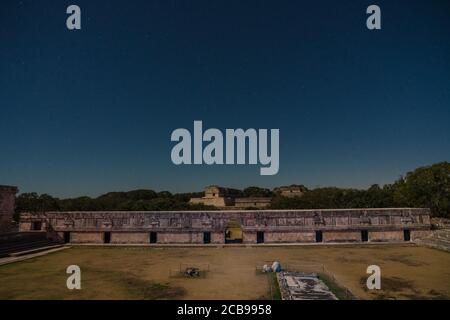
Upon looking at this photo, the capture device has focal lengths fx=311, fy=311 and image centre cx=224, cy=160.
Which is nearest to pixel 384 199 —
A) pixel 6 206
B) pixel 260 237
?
pixel 260 237

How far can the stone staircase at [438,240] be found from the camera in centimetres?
2487

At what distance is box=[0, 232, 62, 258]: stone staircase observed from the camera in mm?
24888

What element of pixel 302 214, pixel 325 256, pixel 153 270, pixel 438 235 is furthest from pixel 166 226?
pixel 438 235

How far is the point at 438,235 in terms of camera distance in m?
27.8

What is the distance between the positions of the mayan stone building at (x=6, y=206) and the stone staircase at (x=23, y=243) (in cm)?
269

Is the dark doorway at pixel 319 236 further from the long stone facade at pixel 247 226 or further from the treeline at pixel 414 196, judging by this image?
the treeline at pixel 414 196

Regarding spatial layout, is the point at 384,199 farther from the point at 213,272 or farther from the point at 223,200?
the point at 223,200

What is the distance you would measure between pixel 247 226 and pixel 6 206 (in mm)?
23476

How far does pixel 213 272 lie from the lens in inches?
734

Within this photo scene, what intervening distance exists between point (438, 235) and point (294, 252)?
1372cm

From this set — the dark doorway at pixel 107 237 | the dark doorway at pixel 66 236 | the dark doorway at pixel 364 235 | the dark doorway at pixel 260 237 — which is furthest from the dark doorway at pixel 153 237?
the dark doorway at pixel 364 235

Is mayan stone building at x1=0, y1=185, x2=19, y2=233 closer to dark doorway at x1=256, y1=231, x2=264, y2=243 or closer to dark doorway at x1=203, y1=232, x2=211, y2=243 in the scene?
dark doorway at x1=203, y1=232, x2=211, y2=243

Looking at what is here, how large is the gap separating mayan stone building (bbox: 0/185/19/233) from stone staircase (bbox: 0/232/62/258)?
269 centimetres

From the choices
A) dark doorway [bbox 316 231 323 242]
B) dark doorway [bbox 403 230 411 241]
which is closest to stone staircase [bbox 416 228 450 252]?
dark doorway [bbox 403 230 411 241]
